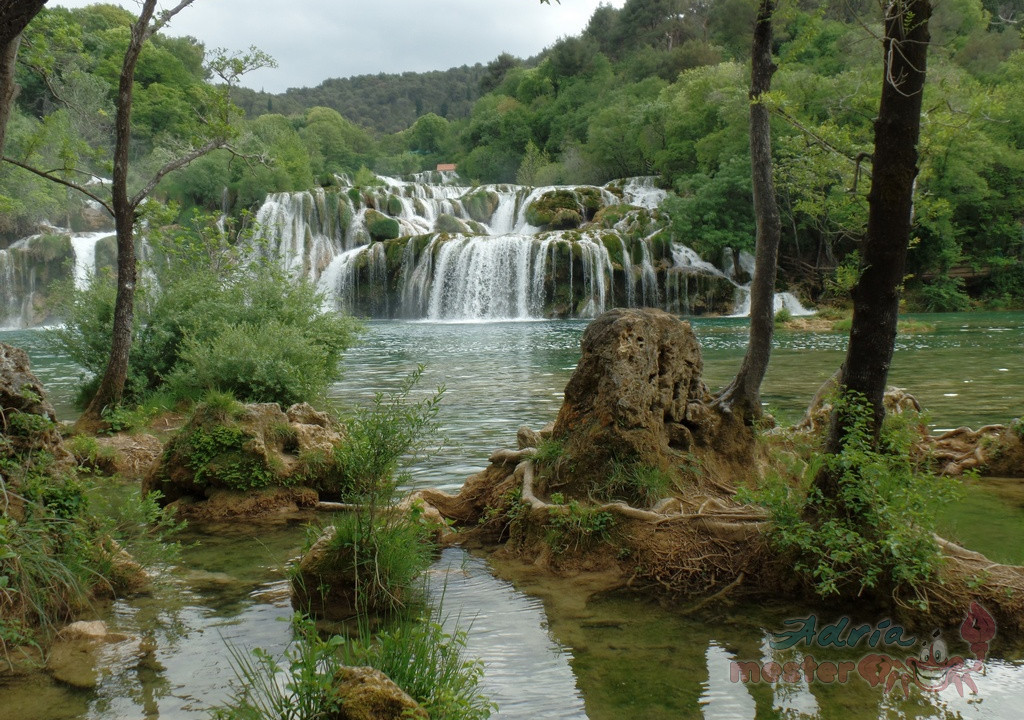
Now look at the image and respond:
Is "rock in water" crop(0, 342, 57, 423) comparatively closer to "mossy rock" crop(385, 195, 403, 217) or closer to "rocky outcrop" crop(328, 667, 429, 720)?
"rocky outcrop" crop(328, 667, 429, 720)

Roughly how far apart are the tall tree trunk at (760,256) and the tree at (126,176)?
6.50m

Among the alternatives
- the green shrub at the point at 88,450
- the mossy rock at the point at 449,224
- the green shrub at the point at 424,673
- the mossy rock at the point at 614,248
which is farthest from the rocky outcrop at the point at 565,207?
the green shrub at the point at 424,673


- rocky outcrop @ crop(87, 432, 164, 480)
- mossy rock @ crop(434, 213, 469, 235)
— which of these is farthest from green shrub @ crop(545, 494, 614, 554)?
mossy rock @ crop(434, 213, 469, 235)

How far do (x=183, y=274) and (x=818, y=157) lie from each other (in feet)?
33.6

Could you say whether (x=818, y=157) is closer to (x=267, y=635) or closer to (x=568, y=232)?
(x=267, y=635)

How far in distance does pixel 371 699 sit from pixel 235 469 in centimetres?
499

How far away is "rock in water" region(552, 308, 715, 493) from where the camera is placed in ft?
20.1

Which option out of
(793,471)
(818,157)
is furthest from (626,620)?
(818,157)

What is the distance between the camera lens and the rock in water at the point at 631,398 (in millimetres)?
6113

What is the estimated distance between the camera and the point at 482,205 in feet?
157

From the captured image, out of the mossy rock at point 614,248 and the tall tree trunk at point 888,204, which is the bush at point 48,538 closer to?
the tall tree trunk at point 888,204

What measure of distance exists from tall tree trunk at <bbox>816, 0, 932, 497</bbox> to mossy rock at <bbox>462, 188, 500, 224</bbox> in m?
43.5

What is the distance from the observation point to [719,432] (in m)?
7.02

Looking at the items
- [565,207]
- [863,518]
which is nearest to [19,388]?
[863,518]
